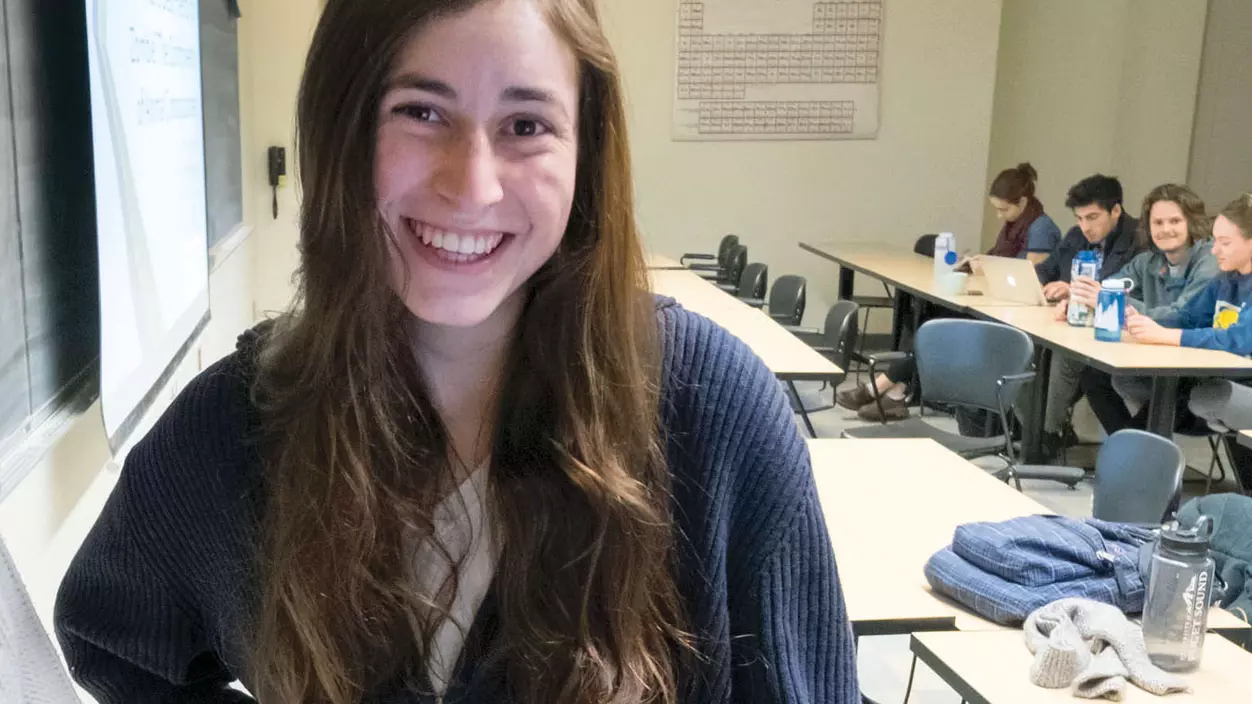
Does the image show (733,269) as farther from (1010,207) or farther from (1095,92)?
(1095,92)

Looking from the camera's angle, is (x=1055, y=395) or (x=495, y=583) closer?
(x=495, y=583)

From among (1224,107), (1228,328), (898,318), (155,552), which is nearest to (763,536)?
(155,552)

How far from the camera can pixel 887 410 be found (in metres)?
5.57

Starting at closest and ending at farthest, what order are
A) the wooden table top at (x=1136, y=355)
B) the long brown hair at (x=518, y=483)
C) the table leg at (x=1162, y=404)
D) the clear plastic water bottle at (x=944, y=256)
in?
the long brown hair at (x=518, y=483), the wooden table top at (x=1136, y=355), the table leg at (x=1162, y=404), the clear plastic water bottle at (x=944, y=256)

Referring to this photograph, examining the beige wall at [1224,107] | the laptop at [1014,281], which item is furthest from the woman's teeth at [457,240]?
the beige wall at [1224,107]

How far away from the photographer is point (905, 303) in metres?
6.19

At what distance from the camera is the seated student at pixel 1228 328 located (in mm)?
3936

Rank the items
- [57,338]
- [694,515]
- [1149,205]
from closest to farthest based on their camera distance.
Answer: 1. [694,515]
2. [57,338]
3. [1149,205]

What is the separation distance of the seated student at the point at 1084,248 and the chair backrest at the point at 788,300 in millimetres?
1194

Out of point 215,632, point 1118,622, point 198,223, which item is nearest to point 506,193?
point 215,632

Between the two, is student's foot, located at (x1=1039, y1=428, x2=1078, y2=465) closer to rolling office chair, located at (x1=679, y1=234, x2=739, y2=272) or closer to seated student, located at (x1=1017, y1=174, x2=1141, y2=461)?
seated student, located at (x1=1017, y1=174, x2=1141, y2=461)

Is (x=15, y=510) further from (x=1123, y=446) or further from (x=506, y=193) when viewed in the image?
(x=1123, y=446)

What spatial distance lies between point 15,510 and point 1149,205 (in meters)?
4.53

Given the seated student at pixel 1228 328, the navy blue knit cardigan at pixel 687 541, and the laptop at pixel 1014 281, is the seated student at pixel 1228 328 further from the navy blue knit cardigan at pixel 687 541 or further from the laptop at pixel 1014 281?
the navy blue knit cardigan at pixel 687 541
